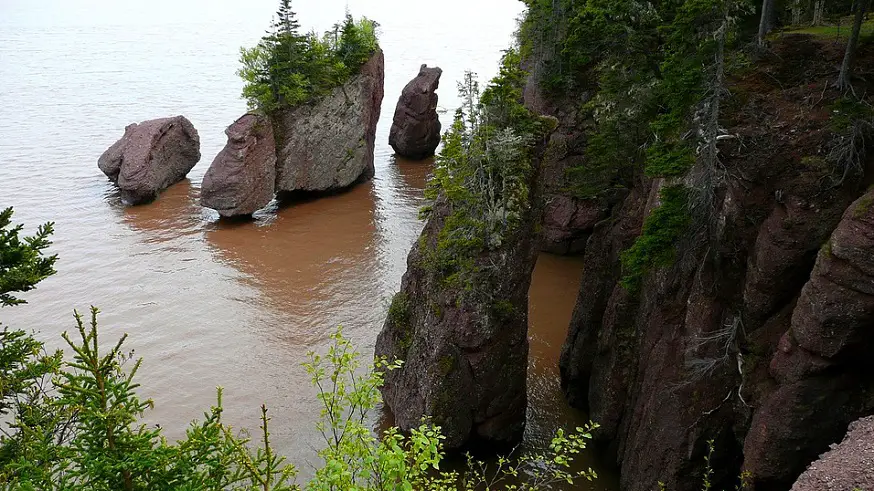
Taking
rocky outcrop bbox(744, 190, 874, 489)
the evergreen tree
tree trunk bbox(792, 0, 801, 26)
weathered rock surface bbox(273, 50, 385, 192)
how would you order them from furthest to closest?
weathered rock surface bbox(273, 50, 385, 192) < tree trunk bbox(792, 0, 801, 26) < the evergreen tree < rocky outcrop bbox(744, 190, 874, 489)

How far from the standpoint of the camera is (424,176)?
133 feet

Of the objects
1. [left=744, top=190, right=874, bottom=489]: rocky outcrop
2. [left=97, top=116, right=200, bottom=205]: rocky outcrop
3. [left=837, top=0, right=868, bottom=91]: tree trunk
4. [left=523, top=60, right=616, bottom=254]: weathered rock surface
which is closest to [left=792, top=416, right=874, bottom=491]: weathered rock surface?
[left=744, top=190, right=874, bottom=489]: rocky outcrop

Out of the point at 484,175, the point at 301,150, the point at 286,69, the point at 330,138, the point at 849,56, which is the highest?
the point at 286,69

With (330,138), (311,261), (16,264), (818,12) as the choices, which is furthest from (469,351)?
(330,138)

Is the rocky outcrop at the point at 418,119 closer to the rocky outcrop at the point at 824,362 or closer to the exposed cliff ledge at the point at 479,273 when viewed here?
the exposed cliff ledge at the point at 479,273

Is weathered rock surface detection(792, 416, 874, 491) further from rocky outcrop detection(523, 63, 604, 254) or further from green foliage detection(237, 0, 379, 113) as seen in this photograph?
green foliage detection(237, 0, 379, 113)

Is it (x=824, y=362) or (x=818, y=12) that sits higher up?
(x=818, y=12)

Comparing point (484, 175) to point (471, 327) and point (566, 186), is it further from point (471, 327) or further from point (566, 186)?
point (566, 186)

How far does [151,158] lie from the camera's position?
113 ft

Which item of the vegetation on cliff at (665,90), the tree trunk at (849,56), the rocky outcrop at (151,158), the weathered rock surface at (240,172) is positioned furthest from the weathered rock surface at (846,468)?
the rocky outcrop at (151,158)

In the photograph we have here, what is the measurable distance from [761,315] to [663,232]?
2.61 meters

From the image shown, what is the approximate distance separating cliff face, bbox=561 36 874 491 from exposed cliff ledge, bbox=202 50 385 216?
21.3 metres

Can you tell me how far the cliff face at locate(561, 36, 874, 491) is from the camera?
10.3 m

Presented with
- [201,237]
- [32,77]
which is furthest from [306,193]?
[32,77]
